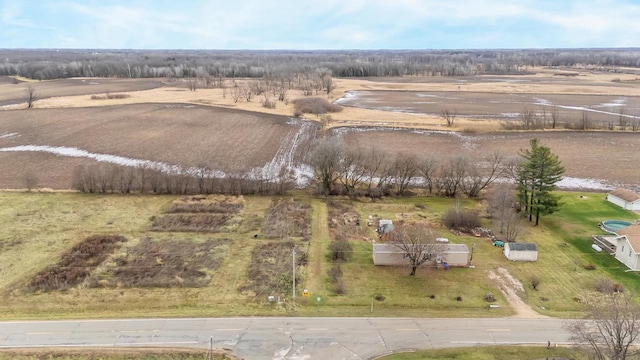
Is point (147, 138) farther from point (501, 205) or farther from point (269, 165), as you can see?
point (501, 205)

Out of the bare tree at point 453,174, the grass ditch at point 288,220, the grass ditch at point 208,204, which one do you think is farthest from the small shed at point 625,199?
the grass ditch at point 208,204

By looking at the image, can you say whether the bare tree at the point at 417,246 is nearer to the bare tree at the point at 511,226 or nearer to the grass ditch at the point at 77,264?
the bare tree at the point at 511,226

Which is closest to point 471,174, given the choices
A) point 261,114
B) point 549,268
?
point 549,268

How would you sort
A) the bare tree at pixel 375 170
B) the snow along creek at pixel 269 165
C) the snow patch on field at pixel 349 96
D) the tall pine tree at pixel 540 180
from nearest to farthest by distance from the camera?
the tall pine tree at pixel 540 180, the bare tree at pixel 375 170, the snow along creek at pixel 269 165, the snow patch on field at pixel 349 96

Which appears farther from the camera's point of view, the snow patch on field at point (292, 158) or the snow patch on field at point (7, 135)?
the snow patch on field at point (7, 135)

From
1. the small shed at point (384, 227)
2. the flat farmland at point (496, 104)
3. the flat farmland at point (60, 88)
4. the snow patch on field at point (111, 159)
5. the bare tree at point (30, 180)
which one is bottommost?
the small shed at point (384, 227)

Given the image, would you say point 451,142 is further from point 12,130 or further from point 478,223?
point 12,130
